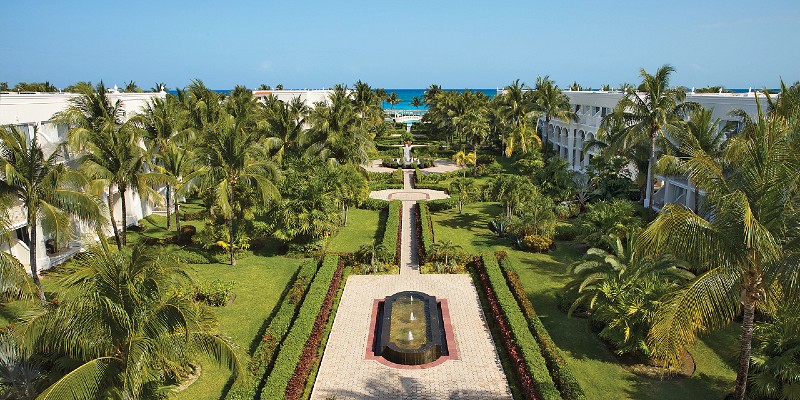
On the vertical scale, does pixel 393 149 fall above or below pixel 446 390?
above

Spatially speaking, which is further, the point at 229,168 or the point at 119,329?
the point at 229,168

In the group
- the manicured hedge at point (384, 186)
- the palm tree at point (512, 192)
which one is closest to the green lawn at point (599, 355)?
the palm tree at point (512, 192)

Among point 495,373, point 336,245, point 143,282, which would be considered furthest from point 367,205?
point 143,282

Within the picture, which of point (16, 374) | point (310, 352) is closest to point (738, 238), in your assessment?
point (310, 352)

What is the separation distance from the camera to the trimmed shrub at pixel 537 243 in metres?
26.5

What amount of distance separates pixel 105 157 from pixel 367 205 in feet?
57.2

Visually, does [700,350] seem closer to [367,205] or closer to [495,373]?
[495,373]

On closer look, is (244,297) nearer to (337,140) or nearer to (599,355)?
(599,355)

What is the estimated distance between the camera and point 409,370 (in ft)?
51.7

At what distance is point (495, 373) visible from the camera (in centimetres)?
1555

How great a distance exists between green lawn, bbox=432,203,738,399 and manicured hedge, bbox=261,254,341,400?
27.3 feet

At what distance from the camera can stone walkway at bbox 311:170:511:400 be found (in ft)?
47.8

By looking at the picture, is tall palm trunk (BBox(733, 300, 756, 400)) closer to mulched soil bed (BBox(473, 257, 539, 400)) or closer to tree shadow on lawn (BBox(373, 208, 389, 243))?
mulched soil bed (BBox(473, 257, 539, 400))

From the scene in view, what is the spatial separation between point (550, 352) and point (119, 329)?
11799mm
